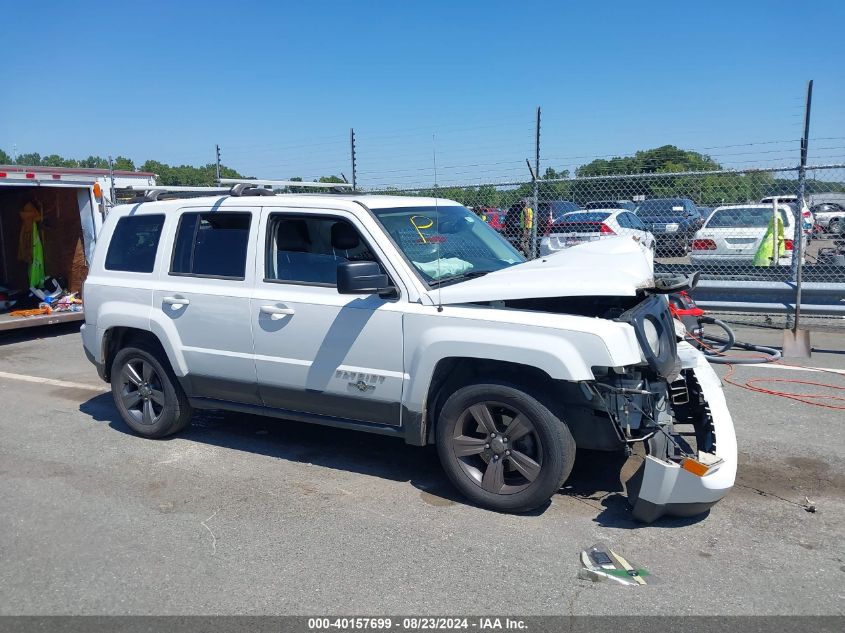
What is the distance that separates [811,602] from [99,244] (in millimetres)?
5701

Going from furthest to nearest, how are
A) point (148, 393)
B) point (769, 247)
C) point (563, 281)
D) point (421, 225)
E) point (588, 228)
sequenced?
point (588, 228) < point (769, 247) < point (148, 393) < point (421, 225) < point (563, 281)

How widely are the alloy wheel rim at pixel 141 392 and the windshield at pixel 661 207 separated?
944 centimetres

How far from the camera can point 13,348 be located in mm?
10383

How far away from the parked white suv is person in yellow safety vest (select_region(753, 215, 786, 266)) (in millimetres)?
6179

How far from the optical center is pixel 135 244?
235 inches

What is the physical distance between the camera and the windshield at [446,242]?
4.89m

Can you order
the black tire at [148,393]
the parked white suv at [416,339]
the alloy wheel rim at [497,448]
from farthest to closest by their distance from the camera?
the black tire at [148,393]
the alloy wheel rim at [497,448]
the parked white suv at [416,339]

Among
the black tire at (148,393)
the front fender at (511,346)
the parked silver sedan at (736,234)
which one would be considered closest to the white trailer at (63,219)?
the black tire at (148,393)

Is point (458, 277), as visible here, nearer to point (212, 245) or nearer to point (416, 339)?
point (416, 339)

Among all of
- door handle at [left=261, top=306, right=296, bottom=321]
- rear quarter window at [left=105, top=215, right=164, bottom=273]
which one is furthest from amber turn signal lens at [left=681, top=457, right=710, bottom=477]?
rear quarter window at [left=105, top=215, right=164, bottom=273]

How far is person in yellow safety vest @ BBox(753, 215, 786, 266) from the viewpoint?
10.7m

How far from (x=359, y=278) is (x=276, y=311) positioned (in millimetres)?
900

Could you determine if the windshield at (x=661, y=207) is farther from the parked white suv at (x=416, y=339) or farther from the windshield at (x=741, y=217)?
the parked white suv at (x=416, y=339)

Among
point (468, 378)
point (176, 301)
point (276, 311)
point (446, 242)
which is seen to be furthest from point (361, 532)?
point (176, 301)
